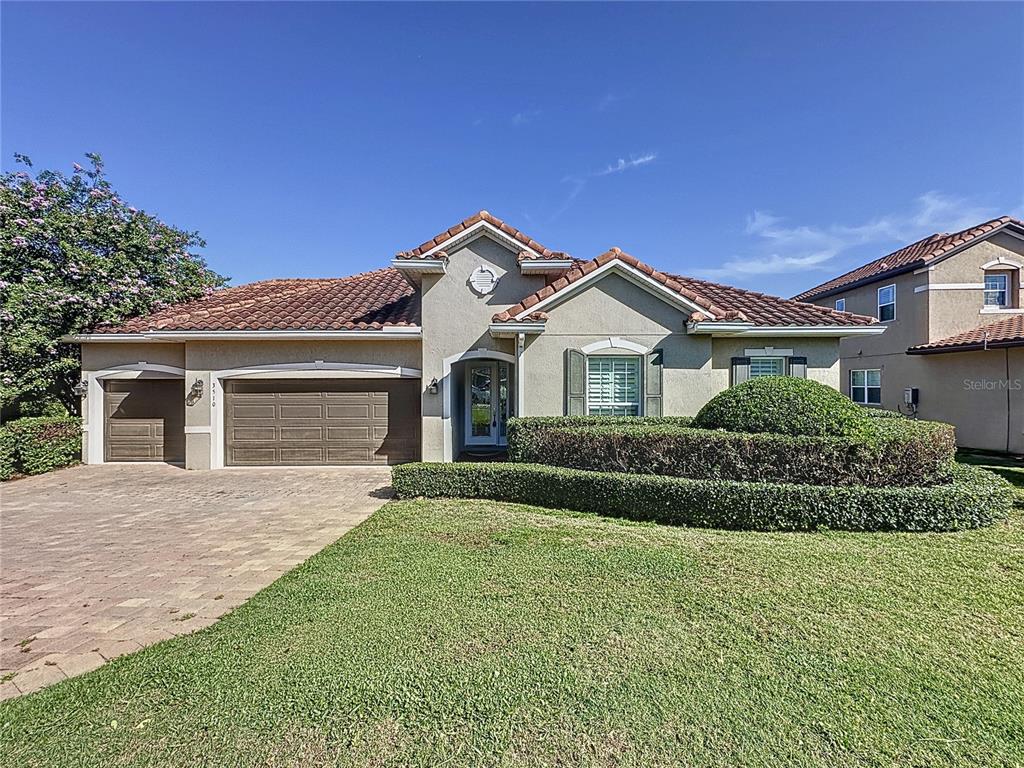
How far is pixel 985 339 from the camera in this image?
14.1 metres

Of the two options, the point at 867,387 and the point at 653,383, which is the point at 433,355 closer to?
the point at 653,383

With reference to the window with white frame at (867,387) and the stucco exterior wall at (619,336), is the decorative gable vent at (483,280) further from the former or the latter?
the window with white frame at (867,387)

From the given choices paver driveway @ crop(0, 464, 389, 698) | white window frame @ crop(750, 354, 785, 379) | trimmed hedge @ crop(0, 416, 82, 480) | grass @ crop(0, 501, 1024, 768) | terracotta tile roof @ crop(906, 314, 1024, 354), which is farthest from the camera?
terracotta tile roof @ crop(906, 314, 1024, 354)

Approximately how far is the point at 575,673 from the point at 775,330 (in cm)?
1024

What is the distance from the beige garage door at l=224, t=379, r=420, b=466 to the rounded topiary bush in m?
8.04

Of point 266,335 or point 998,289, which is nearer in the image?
point 266,335

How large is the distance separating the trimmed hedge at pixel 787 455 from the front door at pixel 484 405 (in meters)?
6.46

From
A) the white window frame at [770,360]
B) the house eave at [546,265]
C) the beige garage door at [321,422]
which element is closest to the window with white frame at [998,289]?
the white window frame at [770,360]

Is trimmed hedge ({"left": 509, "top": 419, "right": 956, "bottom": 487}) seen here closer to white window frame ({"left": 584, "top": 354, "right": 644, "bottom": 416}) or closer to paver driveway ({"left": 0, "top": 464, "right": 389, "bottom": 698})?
white window frame ({"left": 584, "top": 354, "right": 644, "bottom": 416})

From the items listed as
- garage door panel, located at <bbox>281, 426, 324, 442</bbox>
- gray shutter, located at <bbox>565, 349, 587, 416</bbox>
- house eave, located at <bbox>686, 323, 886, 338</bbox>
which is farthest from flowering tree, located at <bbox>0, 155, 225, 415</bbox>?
house eave, located at <bbox>686, 323, 886, 338</bbox>

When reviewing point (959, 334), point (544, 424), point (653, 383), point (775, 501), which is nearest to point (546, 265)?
point (653, 383)

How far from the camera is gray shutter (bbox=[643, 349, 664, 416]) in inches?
413

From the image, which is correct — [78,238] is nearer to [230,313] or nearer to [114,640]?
[230,313]

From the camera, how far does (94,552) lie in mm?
6199
